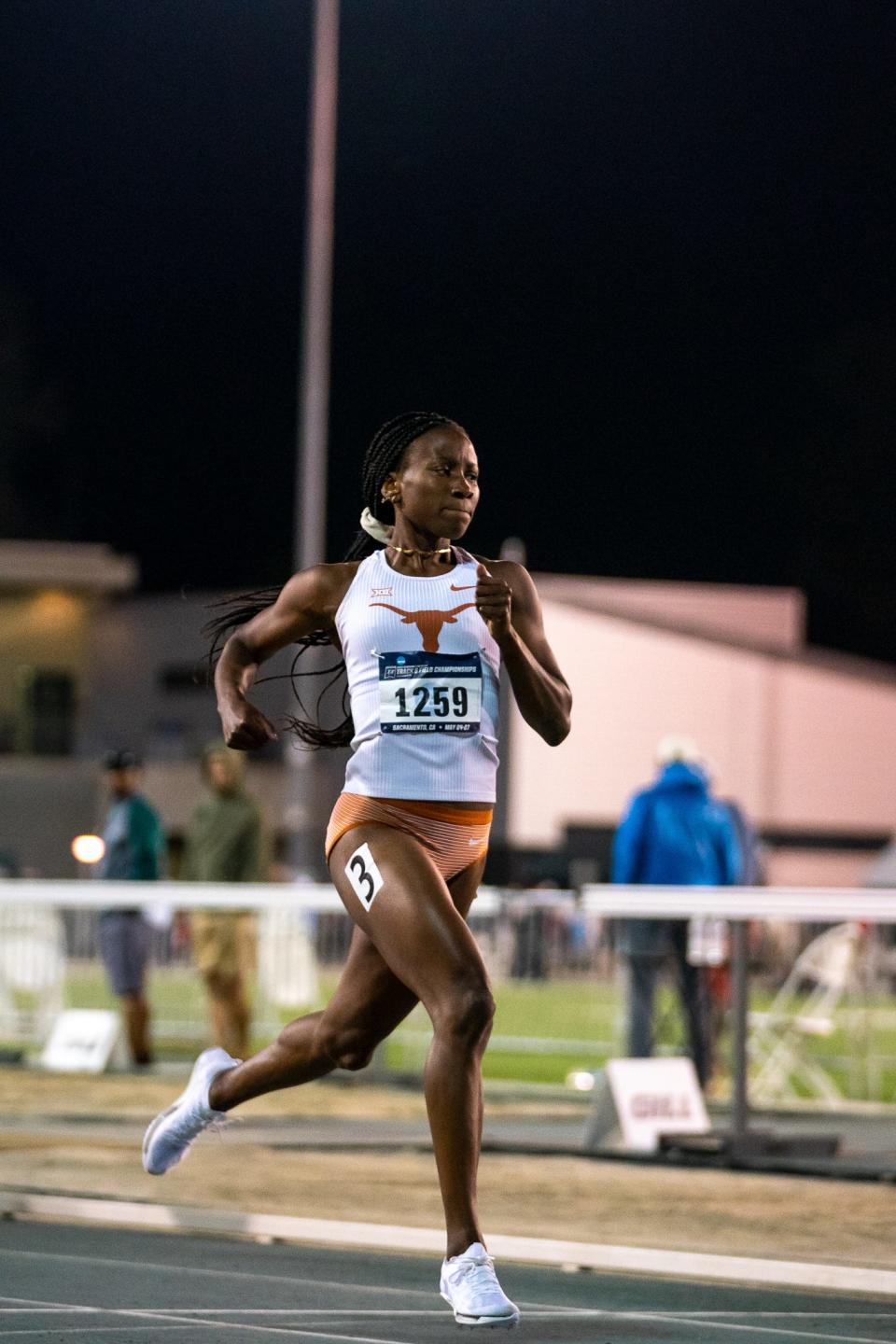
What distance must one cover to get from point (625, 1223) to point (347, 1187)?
147 cm

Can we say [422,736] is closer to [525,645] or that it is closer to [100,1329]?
[525,645]

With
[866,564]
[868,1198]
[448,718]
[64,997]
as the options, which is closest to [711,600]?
[866,564]

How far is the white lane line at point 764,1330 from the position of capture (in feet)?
20.9

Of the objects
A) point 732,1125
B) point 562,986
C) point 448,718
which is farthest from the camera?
point 562,986

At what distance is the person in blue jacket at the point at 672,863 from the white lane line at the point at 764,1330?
7382mm

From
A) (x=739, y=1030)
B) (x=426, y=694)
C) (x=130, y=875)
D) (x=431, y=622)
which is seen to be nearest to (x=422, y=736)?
(x=426, y=694)

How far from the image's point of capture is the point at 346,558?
6.94m

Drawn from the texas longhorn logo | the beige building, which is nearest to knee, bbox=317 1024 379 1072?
the texas longhorn logo

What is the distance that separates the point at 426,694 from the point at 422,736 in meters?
0.10

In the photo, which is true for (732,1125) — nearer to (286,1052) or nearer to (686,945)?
(686,945)

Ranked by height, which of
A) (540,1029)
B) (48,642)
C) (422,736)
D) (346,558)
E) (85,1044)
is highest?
(48,642)

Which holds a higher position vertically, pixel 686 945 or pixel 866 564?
pixel 866 564

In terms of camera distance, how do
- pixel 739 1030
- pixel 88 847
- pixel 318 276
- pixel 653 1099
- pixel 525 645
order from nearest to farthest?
pixel 525 645 → pixel 739 1030 → pixel 653 1099 → pixel 88 847 → pixel 318 276

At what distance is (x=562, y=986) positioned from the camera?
18.4 metres
